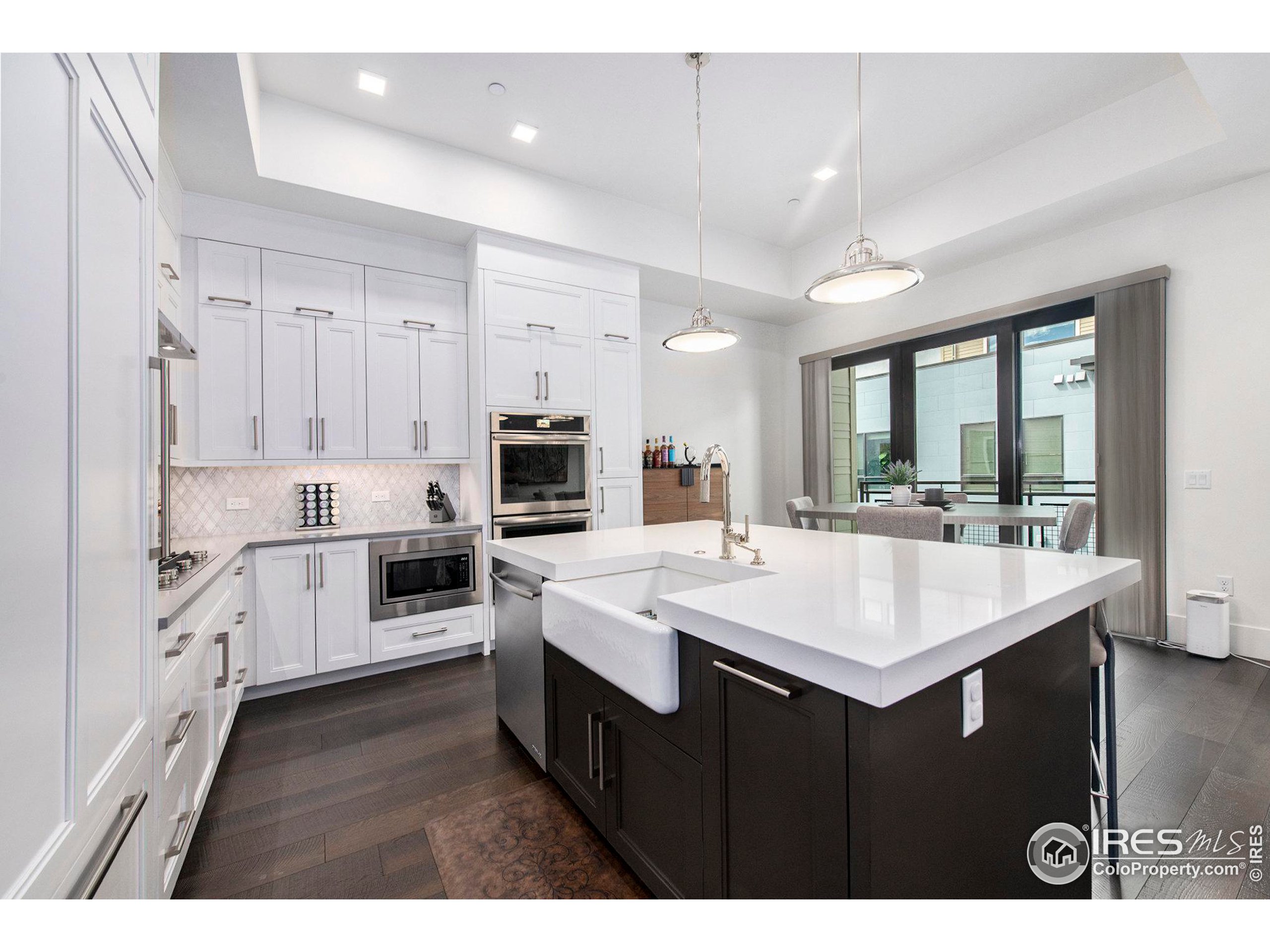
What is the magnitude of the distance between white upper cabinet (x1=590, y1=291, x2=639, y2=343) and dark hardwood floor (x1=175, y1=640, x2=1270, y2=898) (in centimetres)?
261

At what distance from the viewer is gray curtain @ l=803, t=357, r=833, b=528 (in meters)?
5.59

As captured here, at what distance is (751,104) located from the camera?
3137mm

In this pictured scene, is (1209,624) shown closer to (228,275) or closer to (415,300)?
(415,300)

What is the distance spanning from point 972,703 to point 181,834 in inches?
79.5

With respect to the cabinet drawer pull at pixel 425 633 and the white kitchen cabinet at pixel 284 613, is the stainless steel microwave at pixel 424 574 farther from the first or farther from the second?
the white kitchen cabinet at pixel 284 613

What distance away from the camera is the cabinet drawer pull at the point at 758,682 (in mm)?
959

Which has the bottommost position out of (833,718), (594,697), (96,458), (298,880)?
(298,880)

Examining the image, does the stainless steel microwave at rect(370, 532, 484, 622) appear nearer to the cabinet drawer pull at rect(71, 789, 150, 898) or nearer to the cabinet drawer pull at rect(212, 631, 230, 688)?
the cabinet drawer pull at rect(212, 631, 230, 688)

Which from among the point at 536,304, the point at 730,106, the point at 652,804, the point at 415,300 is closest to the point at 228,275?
the point at 415,300

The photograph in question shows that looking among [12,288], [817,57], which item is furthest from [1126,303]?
[12,288]

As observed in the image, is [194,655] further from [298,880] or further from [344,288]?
[344,288]

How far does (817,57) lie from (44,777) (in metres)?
3.68

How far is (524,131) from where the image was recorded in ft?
10.9

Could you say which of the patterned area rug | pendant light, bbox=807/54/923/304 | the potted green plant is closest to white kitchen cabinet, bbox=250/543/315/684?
the patterned area rug
